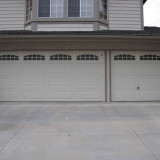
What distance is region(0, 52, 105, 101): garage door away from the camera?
999 cm

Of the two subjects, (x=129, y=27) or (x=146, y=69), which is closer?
(x=146, y=69)

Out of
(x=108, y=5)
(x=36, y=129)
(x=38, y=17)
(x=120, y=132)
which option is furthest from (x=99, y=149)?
(x=108, y=5)

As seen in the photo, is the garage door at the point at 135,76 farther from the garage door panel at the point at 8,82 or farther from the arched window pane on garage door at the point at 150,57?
the garage door panel at the point at 8,82

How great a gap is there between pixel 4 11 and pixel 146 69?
8.23m

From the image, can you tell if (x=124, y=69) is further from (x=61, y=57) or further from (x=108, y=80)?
(x=61, y=57)

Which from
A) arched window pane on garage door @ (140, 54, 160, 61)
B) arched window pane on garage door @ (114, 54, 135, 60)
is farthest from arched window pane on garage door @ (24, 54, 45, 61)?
arched window pane on garage door @ (140, 54, 160, 61)

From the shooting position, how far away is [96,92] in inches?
393

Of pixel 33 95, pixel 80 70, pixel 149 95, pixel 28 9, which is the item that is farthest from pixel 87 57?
pixel 28 9

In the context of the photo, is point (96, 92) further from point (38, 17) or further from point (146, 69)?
point (38, 17)

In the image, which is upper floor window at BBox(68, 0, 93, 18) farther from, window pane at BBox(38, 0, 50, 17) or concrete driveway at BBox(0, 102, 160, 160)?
concrete driveway at BBox(0, 102, 160, 160)

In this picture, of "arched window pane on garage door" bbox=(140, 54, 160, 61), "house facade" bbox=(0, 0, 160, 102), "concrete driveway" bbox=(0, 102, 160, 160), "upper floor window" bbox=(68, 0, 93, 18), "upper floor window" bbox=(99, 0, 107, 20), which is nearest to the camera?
"concrete driveway" bbox=(0, 102, 160, 160)

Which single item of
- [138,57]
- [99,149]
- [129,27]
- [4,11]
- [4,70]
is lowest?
[99,149]

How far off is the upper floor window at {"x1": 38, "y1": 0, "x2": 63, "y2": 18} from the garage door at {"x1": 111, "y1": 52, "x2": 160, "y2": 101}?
3611 mm

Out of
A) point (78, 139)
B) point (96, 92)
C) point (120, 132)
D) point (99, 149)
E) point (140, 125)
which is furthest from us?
point (96, 92)
